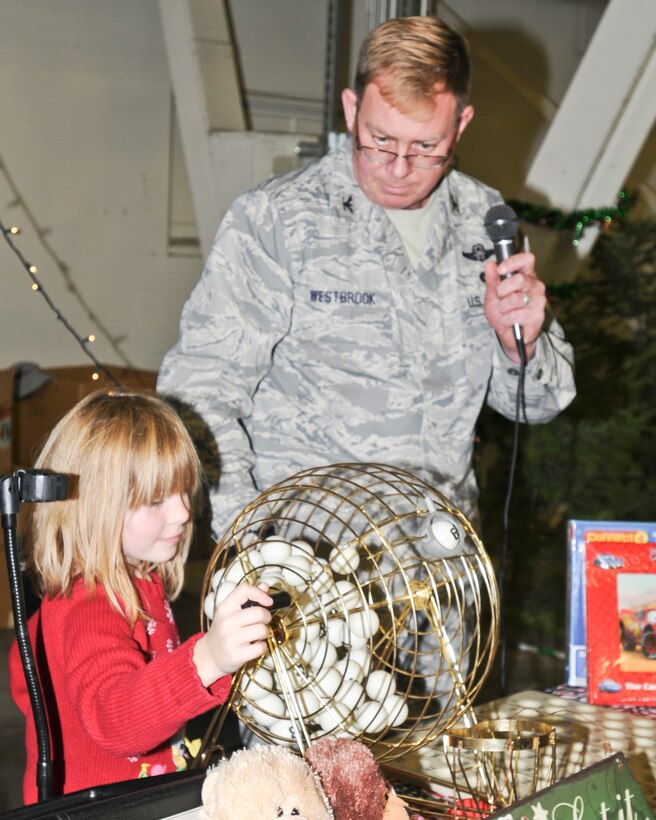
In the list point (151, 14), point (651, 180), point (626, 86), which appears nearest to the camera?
point (626, 86)

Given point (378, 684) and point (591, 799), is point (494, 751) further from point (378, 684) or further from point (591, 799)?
point (378, 684)

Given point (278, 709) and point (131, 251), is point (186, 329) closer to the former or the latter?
point (278, 709)

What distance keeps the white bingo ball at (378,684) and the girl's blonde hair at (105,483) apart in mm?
308

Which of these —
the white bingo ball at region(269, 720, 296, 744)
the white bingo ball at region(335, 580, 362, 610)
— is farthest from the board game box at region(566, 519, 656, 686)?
the white bingo ball at region(269, 720, 296, 744)

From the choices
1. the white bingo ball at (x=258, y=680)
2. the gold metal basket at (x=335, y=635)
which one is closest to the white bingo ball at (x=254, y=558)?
the gold metal basket at (x=335, y=635)

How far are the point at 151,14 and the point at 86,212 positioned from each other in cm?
93

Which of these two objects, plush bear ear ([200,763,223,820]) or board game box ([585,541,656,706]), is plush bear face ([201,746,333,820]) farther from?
board game box ([585,541,656,706])

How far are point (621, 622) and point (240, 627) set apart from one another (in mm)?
768

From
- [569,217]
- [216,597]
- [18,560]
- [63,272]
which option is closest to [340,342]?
[216,597]

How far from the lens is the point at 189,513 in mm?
1297

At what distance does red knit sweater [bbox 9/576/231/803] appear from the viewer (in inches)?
41.5

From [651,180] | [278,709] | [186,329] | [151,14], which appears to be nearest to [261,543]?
[278,709]

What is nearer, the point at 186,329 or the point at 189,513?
the point at 189,513

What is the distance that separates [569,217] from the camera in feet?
10.9
